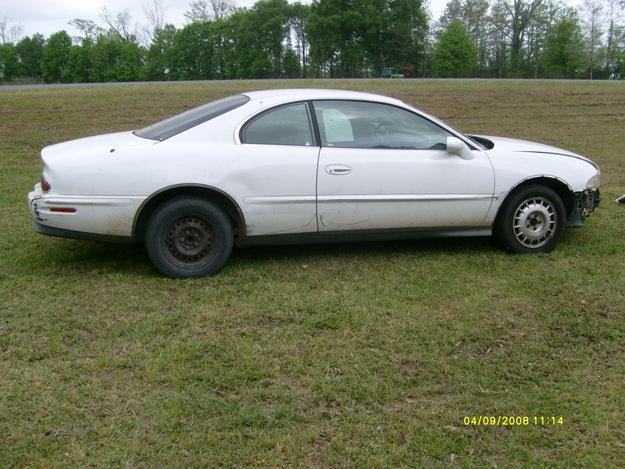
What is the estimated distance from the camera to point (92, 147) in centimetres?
469

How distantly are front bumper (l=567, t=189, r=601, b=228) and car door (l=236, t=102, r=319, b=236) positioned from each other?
2433mm

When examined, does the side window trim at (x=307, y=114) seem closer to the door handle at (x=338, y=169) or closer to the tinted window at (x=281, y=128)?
the tinted window at (x=281, y=128)

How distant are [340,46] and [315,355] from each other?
6180cm

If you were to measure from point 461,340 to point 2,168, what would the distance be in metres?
8.79

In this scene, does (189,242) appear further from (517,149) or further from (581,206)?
(581,206)

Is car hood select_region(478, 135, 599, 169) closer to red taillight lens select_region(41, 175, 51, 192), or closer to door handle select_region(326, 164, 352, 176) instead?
door handle select_region(326, 164, 352, 176)

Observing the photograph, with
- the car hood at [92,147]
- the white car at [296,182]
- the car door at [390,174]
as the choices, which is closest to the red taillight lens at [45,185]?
the white car at [296,182]

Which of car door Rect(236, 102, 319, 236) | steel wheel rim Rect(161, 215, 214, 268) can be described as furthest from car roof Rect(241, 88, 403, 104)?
steel wheel rim Rect(161, 215, 214, 268)

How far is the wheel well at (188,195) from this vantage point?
4.62 meters

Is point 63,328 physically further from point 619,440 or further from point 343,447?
point 619,440

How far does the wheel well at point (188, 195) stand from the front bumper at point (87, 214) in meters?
0.08

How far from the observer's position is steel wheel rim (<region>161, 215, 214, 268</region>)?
470 cm

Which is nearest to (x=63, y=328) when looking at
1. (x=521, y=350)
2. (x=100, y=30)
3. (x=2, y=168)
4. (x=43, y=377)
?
Result: (x=43, y=377)

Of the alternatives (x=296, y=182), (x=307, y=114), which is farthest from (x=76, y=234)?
(x=307, y=114)
